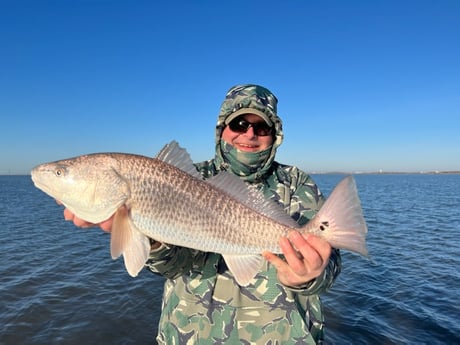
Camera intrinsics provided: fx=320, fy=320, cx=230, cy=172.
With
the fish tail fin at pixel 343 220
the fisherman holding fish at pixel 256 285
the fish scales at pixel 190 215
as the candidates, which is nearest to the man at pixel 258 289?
the fisherman holding fish at pixel 256 285

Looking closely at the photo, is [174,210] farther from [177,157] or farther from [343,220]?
[343,220]

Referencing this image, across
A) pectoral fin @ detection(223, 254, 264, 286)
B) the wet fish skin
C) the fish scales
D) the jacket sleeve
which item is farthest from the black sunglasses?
pectoral fin @ detection(223, 254, 264, 286)

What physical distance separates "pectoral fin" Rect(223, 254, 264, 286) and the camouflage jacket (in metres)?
0.49

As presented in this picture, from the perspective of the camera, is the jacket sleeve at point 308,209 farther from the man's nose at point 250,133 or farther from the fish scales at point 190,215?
the man's nose at point 250,133

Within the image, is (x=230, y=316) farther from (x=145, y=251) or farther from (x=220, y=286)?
(x=145, y=251)

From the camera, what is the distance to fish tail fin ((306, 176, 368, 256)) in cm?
316

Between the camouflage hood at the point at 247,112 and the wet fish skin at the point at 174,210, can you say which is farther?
the camouflage hood at the point at 247,112

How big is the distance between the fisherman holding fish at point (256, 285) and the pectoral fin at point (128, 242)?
0.35 feet

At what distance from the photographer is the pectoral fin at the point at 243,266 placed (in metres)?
3.55

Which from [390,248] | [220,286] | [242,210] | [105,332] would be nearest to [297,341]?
[220,286]

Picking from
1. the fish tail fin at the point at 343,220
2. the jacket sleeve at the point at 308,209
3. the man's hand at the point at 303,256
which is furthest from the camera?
the jacket sleeve at the point at 308,209

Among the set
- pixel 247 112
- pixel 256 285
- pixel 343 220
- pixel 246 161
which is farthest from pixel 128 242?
pixel 247 112

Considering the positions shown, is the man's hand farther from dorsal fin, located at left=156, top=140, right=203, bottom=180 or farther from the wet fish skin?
dorsal fin, located at left=156, top=140, right=203, bottom=180

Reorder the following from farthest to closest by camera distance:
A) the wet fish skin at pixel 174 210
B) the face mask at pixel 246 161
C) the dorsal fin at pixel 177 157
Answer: the face mask at pixel 246 161
the dorsal fin at pixel 177 157
the wet fish skin at pixel 174 210
